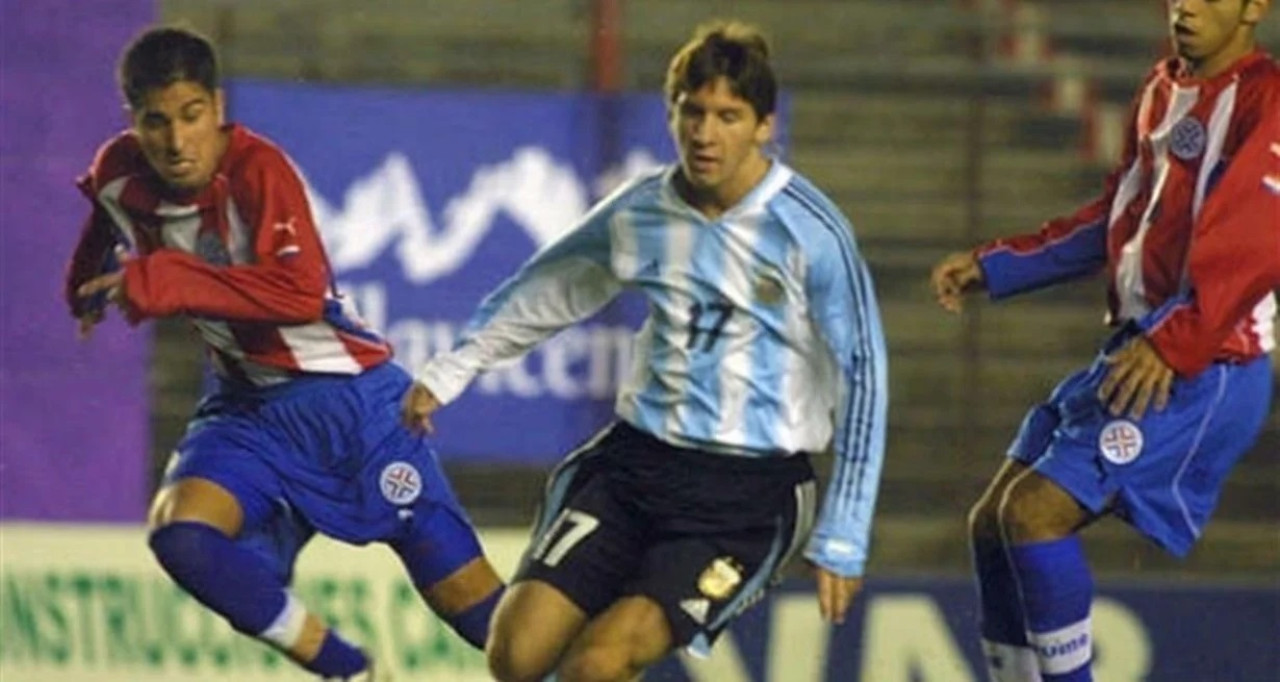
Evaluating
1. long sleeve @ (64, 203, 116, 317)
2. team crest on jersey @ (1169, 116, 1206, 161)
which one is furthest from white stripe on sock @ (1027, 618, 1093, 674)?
long sleeve @ (64, 203, 116, 317)

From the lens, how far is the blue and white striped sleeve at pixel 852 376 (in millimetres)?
9359

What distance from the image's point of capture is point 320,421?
1060 centimetres

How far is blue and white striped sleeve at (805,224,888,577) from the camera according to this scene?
936 centimetres

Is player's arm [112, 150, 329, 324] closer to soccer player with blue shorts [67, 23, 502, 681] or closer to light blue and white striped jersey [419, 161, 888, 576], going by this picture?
soccer player with blue shorts [67, 23, 502, 681]

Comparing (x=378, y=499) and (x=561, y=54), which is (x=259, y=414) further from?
(x=561, y=54)

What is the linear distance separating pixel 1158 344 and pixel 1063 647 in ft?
2.33

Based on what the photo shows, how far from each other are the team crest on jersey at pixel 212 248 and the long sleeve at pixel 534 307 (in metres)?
0.72

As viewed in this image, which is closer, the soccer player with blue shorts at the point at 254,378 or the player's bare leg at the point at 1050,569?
the player's bare leg at the point at 1050,569

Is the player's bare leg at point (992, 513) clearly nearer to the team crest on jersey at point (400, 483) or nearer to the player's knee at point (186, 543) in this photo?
the team crest on jersey at point (400, 483)

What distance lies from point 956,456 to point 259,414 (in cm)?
288

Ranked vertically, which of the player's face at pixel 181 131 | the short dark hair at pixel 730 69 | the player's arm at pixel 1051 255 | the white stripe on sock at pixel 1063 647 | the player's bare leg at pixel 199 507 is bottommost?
the white stripe on sock at pixel 1063 647

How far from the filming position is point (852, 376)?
9.39 metres

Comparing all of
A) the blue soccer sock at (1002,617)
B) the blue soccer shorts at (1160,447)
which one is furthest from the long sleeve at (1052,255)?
the blue soccer sock at (1002,617)

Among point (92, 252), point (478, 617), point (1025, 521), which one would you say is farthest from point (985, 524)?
point (92, 252)
